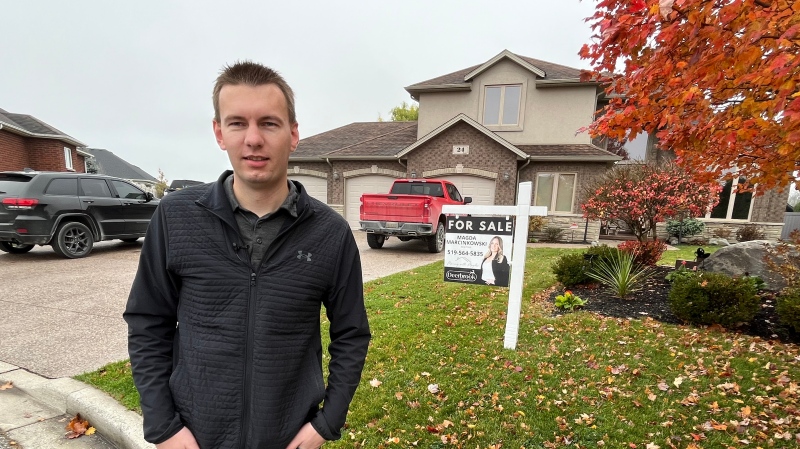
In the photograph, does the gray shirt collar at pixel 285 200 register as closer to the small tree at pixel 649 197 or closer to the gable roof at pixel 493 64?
the small tree at pixel 649 197

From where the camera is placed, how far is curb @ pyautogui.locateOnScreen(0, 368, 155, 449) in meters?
2.24

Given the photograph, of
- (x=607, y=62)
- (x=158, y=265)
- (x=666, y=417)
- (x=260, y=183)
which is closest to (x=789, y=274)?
(x=666, y=417)

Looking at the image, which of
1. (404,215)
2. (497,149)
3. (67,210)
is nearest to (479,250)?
(404,215)

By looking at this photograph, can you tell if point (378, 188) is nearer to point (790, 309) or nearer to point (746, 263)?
point (746, 263)

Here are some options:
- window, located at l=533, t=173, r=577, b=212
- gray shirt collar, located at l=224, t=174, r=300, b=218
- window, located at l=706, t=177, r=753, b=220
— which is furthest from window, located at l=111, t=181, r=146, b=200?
window, located at l=706, t=177, r=753, b=220

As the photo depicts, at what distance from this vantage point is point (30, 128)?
18219 millimetres

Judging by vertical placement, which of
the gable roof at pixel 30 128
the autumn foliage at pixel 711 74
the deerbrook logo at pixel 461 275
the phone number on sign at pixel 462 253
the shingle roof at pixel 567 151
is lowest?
the deerbrook logo at pixel 461 275

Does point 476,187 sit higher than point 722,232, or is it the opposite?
point 476,187

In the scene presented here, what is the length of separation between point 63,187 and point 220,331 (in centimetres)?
845

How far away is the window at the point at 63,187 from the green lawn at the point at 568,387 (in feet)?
19.5

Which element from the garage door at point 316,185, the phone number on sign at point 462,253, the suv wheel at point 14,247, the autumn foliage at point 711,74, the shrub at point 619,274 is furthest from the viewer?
the garage door at point 316,185

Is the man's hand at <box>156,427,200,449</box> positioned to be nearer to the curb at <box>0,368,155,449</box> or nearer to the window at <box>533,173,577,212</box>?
the curb at <box>0,368,155,449</box>

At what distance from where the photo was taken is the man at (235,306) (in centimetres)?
122

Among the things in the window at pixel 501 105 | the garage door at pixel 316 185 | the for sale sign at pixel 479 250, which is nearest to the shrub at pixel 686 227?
the window at pixel 501 105
